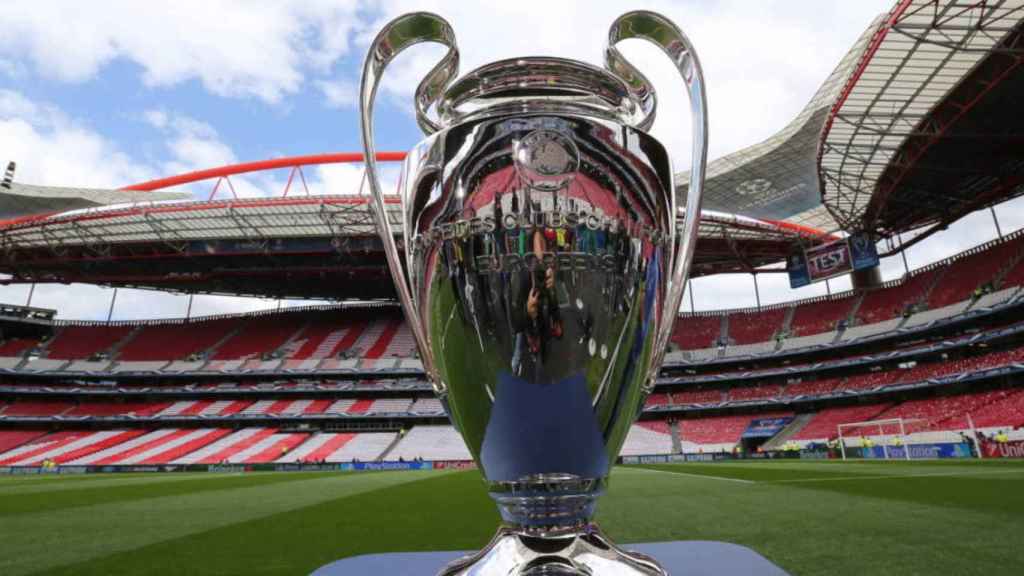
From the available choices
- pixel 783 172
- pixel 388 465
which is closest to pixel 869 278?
pixel 783 172

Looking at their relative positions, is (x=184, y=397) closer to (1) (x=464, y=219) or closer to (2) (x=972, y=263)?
(1) (x=464, y=219)

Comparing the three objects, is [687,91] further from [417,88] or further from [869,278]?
[869,278]

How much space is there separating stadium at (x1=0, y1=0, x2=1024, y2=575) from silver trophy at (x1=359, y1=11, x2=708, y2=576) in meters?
1.47

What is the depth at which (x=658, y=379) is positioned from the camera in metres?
8.39

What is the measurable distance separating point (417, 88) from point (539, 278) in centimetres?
46

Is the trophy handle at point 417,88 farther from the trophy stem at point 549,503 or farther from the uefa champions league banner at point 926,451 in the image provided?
the uefa champions league banner at point 926,451

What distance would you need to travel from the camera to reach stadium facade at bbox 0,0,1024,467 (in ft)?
52.6

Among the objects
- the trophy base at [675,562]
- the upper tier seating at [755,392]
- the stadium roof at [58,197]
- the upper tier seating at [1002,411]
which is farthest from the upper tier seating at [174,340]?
the upper tier seating at [1002,411]

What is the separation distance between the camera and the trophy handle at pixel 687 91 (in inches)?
38.9

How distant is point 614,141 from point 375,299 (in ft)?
118

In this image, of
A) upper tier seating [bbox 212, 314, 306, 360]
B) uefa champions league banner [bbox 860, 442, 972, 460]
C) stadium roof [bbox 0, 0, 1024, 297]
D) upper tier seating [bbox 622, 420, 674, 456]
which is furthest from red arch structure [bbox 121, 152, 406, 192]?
uefa champions league banner [bbox 860, 442, 972, 460]

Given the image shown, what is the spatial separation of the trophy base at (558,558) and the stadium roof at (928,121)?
14773 millimetres

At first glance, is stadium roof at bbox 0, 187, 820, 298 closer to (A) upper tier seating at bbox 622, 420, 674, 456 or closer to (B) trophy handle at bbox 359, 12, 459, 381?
(A) upper tier seating at bbox 622, 420, 674, 456

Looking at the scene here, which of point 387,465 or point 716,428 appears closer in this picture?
point 387,465
